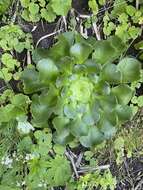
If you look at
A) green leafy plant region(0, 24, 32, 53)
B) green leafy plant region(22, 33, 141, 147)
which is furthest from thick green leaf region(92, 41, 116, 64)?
green leafy plant region(0, 24, 32, 53)

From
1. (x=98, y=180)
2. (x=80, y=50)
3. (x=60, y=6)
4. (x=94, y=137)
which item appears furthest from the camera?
(x=98, y=180)

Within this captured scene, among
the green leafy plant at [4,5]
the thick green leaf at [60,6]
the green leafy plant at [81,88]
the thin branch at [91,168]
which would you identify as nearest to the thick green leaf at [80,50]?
the green leafy plant at [81,88]

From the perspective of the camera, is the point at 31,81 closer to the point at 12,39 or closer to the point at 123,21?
the point at 12,39

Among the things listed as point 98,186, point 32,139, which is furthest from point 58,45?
point 98,186

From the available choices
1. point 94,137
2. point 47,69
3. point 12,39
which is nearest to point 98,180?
point 94,137

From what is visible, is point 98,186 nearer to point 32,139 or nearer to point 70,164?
point 70,164

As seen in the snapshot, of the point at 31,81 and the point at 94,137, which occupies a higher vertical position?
the point at 31,81
